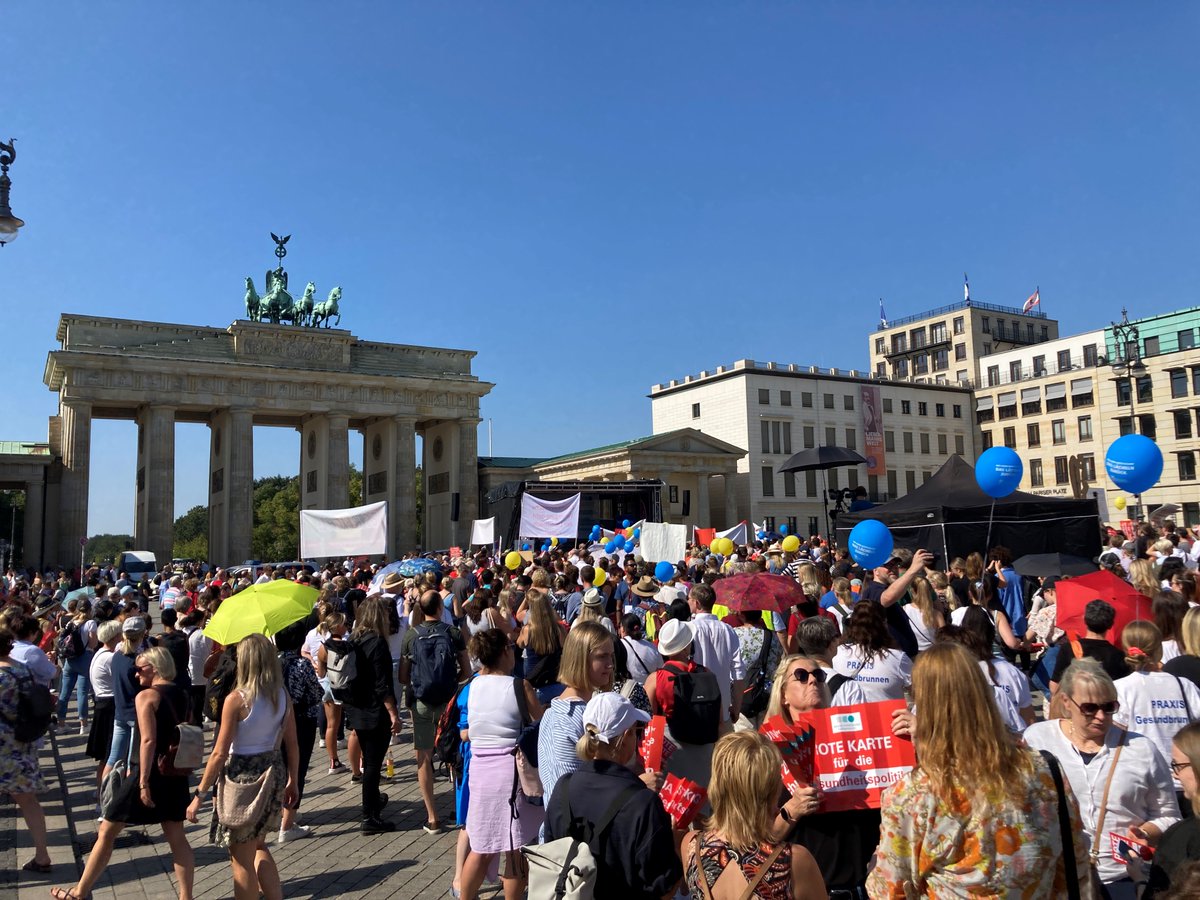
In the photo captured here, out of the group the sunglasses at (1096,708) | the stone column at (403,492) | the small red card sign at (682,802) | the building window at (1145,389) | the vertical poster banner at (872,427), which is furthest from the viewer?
the vertical poster banner at (872,427)

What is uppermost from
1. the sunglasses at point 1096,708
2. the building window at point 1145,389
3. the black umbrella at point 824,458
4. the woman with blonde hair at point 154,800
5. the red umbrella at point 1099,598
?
the building window at point 1145,389

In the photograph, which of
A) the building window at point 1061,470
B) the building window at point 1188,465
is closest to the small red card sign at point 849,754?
the building window at point 1188,465

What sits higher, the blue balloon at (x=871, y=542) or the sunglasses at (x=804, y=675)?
the blue balloon at (x=871, y=542)

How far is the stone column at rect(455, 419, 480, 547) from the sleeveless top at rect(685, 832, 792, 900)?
58.7m

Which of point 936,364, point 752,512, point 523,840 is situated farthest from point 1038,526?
point 936,364

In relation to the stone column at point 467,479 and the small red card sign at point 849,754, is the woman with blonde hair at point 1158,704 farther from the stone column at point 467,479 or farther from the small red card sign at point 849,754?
the stone column at point 467,479

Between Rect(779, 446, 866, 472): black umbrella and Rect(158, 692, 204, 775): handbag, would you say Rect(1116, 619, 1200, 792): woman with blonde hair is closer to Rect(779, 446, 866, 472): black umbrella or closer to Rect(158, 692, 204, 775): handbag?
Rect(158, 692, 204, 775): handbag

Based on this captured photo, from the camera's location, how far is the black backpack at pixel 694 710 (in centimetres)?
538

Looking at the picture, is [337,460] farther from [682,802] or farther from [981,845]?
[981,845]

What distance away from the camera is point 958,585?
39.8 feet

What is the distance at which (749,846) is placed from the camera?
3.11 meters

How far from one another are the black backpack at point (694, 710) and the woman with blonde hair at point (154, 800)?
3389mm

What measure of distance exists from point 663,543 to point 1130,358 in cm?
5550

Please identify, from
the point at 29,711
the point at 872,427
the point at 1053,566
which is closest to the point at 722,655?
the point at 29,711
